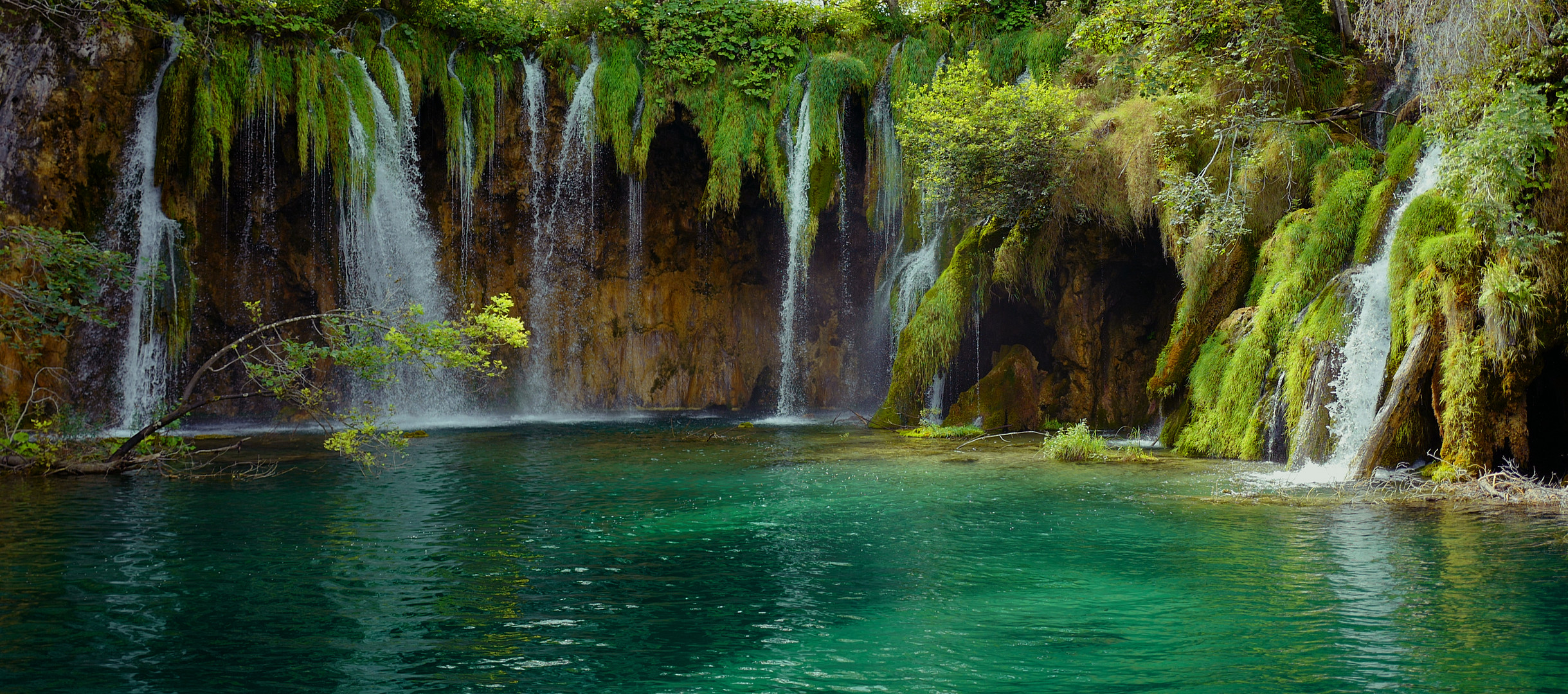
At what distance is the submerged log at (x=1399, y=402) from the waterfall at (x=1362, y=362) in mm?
580

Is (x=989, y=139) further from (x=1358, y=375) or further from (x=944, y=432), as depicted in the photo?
(x=1358, y=375)

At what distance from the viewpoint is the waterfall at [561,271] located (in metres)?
25.9

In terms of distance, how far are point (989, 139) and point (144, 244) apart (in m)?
17.0

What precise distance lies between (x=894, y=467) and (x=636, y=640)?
27.0 feet

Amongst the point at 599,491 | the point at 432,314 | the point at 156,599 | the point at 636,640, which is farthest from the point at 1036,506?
the point at 432,314

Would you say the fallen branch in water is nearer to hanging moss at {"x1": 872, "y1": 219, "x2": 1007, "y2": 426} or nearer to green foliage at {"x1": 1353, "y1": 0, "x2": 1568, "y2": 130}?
hanging moss at {"x1": 872, "y1": 219, "x2": 1007, "y2": 426}

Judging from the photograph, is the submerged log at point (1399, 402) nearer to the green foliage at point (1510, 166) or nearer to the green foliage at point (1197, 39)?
the green foliage at point (1510, 166)

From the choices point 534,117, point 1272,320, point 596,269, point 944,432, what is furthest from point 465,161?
point 1272,320

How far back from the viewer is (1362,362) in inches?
502

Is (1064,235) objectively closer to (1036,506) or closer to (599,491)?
(1036,506)

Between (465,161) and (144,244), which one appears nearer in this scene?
(144,244)

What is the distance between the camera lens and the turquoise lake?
5.61 m

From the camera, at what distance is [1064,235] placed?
19531mm

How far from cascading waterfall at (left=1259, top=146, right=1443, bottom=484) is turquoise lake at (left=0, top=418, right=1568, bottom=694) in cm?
151
